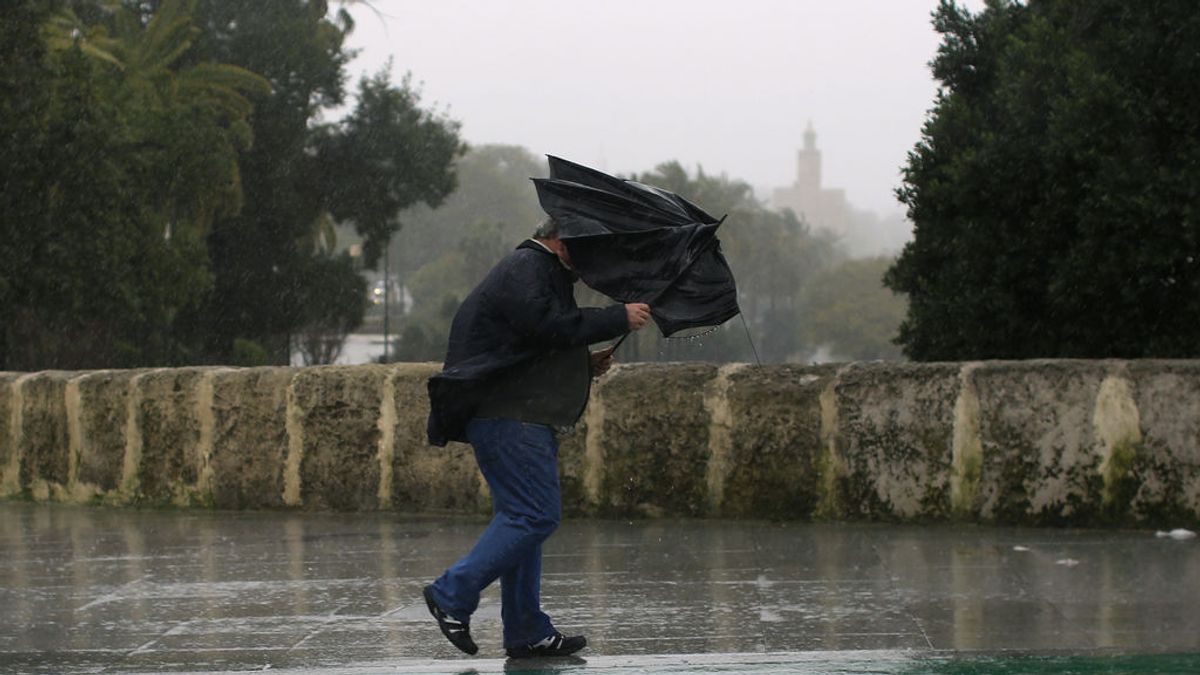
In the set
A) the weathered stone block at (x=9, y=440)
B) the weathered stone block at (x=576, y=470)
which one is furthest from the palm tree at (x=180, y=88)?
the weathered stone block at (x=576, y=470)

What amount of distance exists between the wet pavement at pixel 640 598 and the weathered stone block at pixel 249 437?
523 millimetres

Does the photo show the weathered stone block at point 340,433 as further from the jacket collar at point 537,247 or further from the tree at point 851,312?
the tree at point 851,312

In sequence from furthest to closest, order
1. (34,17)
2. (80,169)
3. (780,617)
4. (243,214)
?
(243,214) < (80,169) < (34,17) < (780,617)

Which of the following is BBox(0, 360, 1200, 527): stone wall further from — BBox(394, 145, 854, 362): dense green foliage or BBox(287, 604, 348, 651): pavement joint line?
BBox(394, 145, 854, 362): dense green foliage

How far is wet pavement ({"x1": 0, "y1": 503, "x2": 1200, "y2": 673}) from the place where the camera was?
5547mm

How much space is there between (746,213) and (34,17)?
88.8m

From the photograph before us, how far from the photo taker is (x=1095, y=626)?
595 cm

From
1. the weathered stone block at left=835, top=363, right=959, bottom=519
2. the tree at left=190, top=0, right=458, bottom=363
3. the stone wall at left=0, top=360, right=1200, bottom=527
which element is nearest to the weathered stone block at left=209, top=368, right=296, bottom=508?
the stone wall at left=0, top=360, right=1200, bottom=527

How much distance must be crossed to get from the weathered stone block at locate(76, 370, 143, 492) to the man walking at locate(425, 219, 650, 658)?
5023 mm

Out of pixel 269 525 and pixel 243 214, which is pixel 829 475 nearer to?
pixel 269 525

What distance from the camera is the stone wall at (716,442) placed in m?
8.32

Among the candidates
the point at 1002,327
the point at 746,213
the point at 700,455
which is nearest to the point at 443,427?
the point at 700,455

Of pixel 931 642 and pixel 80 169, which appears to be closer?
pixel 931 642

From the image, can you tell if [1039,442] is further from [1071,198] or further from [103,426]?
[103,426]
